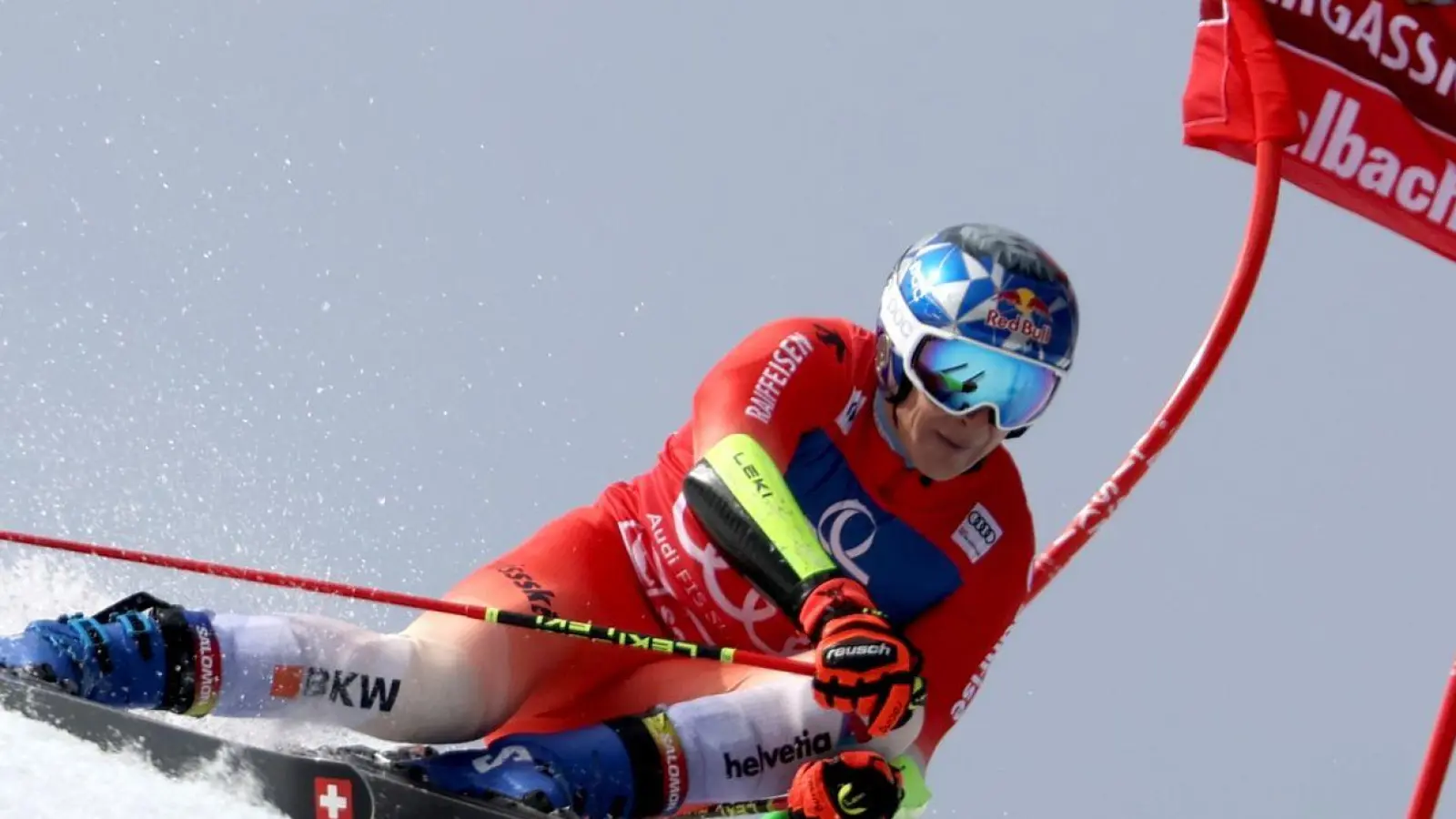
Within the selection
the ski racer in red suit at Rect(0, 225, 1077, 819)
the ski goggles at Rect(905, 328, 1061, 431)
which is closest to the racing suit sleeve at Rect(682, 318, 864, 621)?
the ski racer in red suit at Rect(0, 225, 1077, 819)

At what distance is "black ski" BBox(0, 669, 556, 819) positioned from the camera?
12.6 feet

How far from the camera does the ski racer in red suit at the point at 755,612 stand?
416 cm

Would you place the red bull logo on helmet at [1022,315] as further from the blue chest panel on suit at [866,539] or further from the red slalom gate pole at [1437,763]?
the red slalom gate pole at [1437,763]

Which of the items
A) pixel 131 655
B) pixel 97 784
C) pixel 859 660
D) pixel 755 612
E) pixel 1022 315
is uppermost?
pixel 1022 315

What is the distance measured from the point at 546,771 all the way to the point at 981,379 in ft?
3.66

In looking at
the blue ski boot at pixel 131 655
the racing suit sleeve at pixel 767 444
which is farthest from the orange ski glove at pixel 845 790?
the blue ski boot at pixel 131 655

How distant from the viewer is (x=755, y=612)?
4855 millimetres

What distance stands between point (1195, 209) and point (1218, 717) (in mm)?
2175

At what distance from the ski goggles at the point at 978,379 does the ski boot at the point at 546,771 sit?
3.02ft

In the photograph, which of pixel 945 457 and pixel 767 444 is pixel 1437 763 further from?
pixel 767 444

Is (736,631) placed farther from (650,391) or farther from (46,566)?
(650,391)

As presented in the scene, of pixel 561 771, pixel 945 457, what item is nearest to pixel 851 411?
pixel 945 457

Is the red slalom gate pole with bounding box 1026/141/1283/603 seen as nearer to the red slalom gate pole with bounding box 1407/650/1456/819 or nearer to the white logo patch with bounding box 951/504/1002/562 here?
Answer: the white logo patch with bounding box 951/504/1002/562

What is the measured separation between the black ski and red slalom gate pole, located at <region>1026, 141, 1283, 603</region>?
7.94ft
